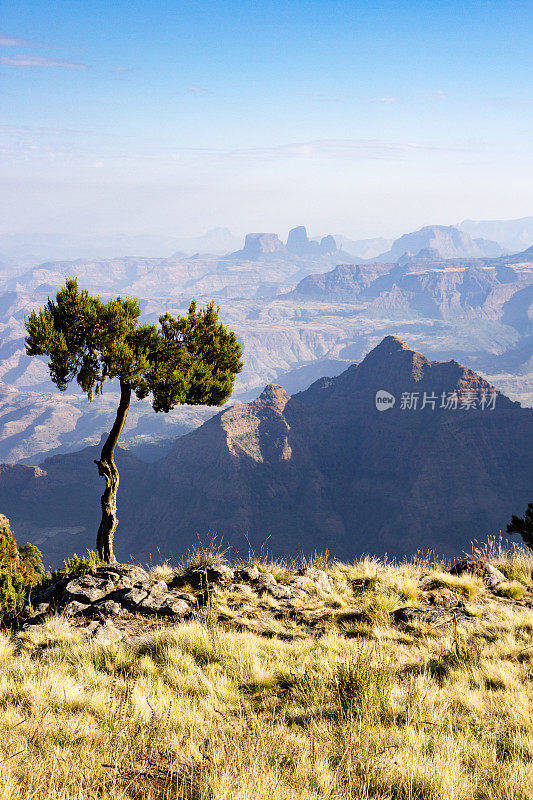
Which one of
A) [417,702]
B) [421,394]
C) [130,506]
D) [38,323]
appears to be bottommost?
[130,506]

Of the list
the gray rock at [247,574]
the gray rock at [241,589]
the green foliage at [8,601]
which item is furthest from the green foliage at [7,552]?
the gray rock at [241,589]

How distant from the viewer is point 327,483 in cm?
18412

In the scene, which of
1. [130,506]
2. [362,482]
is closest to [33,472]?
[130,506]

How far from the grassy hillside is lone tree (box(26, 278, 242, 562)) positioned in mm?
7108

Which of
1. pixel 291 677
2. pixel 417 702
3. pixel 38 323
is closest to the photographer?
pixel 417 702

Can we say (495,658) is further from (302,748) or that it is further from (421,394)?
(421,394)

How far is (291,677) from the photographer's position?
586 cm

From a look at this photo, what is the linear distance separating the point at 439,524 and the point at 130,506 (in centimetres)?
12889

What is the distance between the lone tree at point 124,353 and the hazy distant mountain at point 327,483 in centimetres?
13988

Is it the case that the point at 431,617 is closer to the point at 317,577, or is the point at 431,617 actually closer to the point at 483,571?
the point at 317,577

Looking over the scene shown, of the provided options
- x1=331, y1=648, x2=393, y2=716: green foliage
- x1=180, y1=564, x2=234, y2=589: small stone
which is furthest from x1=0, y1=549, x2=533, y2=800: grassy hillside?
x1=180, y1=564, x2=234, y2=589: small stone

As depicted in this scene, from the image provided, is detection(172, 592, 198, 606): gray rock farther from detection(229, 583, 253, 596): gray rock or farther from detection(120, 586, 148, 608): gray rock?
detection(229, 583, 253, 596): gray rock

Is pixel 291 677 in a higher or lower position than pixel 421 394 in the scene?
higher

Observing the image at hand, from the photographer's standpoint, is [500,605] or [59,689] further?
[500,605]
